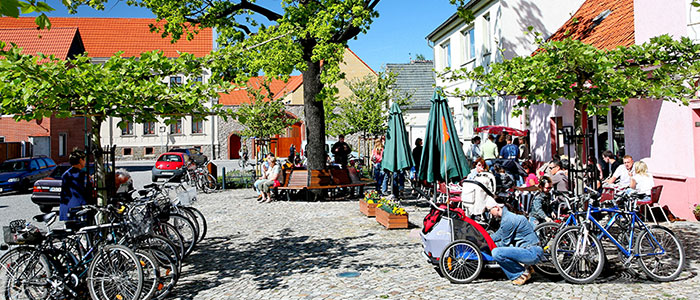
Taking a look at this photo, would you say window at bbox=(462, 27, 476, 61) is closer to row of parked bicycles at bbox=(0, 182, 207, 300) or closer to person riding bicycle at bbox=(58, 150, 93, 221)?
person riding bicycle at bbox=(58, 150, 93, 221)

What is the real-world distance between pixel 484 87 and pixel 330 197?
8.58m

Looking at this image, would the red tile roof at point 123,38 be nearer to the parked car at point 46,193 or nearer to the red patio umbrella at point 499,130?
the parked car at point 46,193

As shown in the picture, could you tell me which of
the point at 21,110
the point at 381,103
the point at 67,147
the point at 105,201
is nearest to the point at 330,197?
the point at 105,201

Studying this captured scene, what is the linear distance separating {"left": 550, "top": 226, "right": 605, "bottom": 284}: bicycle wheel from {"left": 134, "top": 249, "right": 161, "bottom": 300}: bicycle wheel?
4508 mm

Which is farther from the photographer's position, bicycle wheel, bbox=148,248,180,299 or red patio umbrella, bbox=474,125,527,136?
red patio umbrella, bbox=474,125,527,136

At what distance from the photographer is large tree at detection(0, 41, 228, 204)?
561 cm

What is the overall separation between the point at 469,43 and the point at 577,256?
17564 mm

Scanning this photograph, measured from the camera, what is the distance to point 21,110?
5922mm

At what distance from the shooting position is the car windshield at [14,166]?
21105mm

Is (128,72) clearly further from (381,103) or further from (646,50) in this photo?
(381,103)

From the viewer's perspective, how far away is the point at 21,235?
19.2 ft

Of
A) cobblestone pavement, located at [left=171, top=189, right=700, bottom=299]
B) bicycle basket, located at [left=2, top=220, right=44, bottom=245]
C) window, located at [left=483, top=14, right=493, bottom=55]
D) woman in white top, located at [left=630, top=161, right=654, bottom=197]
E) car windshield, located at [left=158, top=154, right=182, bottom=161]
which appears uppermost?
window, located at [left=483, top=14, right=493, bottom=55]

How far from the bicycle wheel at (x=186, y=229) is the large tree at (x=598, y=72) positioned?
16.8 ft

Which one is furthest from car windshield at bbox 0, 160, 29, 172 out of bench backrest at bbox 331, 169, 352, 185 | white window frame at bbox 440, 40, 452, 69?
white window frame at bbox 440, 40, 452, 69
